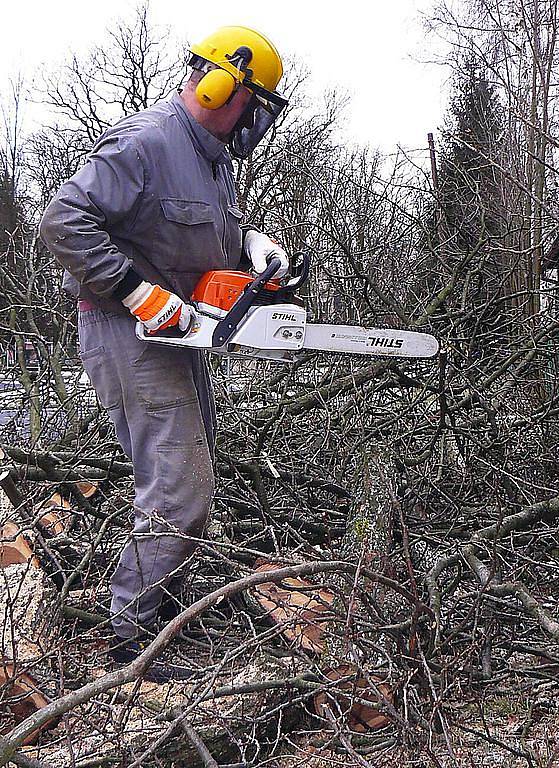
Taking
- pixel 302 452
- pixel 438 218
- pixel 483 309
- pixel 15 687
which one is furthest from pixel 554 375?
pixel 15 687

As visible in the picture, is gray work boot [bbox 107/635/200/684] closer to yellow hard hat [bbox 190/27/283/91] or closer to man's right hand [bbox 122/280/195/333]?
man's right hand [bbox 122/280/195/333]

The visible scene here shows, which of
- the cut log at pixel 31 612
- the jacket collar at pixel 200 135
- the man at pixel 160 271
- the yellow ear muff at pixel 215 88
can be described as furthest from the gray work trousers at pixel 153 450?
the yellow ear muff at pixel 215 88

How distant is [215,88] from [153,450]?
1167 millimetres

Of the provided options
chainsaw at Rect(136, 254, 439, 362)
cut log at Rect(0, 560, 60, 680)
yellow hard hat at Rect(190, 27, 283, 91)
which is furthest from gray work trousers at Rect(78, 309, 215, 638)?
yellow hard hat at Rect(190, 27, 283, 91)

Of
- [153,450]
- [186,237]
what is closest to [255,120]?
[186,237]

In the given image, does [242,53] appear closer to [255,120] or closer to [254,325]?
[255,120]

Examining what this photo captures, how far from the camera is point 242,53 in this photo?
8.12 feet

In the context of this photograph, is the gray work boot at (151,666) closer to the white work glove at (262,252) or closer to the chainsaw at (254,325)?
the chainsaw at (254,325)

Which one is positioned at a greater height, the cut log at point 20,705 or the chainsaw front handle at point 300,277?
the chainsaw front handle at point 300,277

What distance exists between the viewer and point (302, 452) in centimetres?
379

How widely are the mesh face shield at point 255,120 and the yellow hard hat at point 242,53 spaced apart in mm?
38

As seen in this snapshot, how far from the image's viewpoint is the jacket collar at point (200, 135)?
2.58 meters

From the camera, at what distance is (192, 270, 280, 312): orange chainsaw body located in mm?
2504

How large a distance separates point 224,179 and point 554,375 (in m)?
2.07
